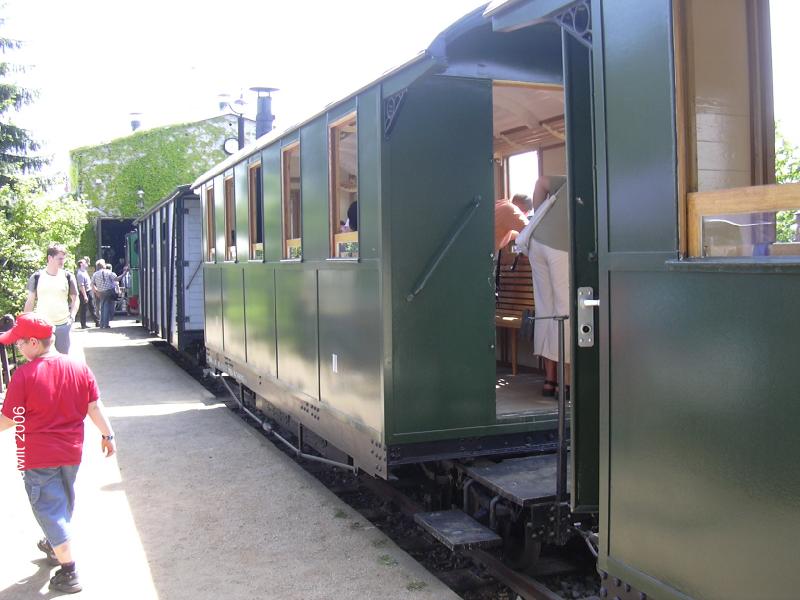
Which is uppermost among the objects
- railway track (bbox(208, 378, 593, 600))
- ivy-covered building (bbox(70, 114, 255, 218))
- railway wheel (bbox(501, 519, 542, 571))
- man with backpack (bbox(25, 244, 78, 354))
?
ivy-covered building (bbox(70, 114, 255, 218))

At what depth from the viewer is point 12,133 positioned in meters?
26.3

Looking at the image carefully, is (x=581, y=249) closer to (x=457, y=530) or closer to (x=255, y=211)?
(x=457, y=530)

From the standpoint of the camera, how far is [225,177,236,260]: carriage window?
920 centimetres

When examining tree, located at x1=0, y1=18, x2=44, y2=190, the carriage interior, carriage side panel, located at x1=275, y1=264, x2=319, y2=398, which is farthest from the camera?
tree, located at x1=0, y1=18, x2=44, y2=190

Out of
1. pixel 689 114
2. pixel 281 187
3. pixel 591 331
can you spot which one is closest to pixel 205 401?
pixel 281 187

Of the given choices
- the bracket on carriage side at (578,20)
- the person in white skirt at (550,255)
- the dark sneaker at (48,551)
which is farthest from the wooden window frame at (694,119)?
the dark sneaker at (48,551)

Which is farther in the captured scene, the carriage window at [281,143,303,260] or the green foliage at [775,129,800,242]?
the carriage window at [281,143,303,260]

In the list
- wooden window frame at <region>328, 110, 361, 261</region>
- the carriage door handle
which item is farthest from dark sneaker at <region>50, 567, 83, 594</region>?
the carriage door handle

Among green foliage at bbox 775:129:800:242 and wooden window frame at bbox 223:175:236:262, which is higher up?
wooden window frame at bbox 223:175:236:262

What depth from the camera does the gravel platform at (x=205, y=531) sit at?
4.55m

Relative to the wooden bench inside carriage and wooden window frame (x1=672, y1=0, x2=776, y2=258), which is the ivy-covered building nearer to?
the wooden bench inside carriage

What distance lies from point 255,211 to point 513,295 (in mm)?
2806

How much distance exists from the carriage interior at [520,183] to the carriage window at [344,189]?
43.4 inches

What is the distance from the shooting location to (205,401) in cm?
1052
